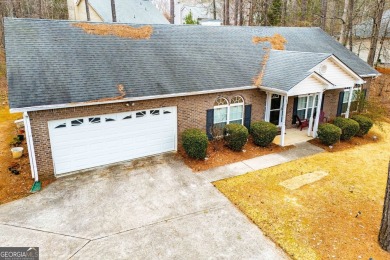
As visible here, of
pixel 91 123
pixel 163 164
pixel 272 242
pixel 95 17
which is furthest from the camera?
pixel 95 17

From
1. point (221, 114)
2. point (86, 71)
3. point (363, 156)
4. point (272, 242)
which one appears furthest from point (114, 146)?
point (363, 156)

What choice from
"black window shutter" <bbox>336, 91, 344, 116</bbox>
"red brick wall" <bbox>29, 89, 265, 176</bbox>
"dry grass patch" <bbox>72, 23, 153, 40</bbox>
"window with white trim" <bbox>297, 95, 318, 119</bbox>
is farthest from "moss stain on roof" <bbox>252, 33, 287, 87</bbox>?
"dry grass patch" <bbox>72, 23, 153, 40</bbox>

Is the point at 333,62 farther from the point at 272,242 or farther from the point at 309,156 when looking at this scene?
the point at 272,242

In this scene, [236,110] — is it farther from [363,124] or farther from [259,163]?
[363,124]

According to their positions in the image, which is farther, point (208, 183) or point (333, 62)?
point (333, 62)

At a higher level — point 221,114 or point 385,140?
point 221,114

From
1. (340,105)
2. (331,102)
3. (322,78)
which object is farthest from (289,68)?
(340,105)
